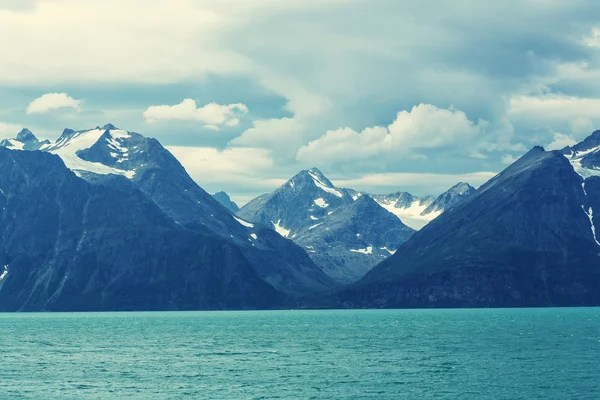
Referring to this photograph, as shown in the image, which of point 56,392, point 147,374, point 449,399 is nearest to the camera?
point 449,399

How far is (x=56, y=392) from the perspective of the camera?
12812 cm

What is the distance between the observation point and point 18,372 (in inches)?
6166

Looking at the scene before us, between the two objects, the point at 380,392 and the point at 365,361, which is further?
the point at 365,361

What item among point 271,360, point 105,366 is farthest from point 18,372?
point 271,360

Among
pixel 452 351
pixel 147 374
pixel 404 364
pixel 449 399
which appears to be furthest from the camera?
pixel 452 351

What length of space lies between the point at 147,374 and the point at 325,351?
192 ft

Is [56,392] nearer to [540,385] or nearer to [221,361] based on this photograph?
[221,361]

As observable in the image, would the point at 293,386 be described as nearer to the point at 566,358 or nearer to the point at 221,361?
the point at 221,361

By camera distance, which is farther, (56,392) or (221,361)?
(221,361)

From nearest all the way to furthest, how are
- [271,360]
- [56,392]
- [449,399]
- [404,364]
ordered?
[449,399] → [56,392] → [404,364] → [271,360]

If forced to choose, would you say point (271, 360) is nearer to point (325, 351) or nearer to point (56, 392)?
point (325, 351)

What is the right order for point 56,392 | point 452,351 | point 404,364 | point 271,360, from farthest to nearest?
point 452,351 < point 271,360 < point 404,364 < point 56,392

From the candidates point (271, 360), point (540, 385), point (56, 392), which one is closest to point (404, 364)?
point (271, 360)

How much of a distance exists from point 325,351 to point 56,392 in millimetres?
83202
